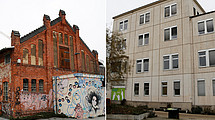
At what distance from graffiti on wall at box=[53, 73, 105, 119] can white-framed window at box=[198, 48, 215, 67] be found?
4.50 m

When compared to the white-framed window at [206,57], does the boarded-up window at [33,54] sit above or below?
above

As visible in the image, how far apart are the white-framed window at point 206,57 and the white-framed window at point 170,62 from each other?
1.24 ft

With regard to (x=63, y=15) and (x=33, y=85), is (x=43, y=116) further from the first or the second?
(x=63, y=15)

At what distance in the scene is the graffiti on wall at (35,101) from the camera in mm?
7144

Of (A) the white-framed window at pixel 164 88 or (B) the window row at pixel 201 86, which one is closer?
(B) the window row at pixel 201 86

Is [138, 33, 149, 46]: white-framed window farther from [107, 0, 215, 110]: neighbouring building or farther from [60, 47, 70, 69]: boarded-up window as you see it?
[60, 47, 70, 69]: boarded-up window

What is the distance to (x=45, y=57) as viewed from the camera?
8328 millimetres

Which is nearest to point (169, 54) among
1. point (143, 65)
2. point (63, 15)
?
point (143, 65)

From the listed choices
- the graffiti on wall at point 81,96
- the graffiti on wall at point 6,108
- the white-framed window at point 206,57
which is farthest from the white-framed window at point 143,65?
the graffiti on wall at point 6,108

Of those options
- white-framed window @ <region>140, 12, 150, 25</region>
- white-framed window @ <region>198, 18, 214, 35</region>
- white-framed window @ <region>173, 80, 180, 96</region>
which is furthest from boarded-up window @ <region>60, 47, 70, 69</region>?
white-framed window @ <region>198, 18, 214, 35</region>

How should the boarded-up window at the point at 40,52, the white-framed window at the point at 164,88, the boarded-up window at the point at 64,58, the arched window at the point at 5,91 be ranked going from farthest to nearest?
the boarded-up window at the point at 64,58
the boarded-up window at the point at 40,52
the arched window at the point at 5,91
the white-framed window at the point at 164,88

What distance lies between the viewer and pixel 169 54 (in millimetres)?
3641

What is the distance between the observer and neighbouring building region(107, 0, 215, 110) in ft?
10.6

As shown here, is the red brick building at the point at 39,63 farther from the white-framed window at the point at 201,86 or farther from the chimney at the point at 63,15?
the white-framed window at the point at 201,86
